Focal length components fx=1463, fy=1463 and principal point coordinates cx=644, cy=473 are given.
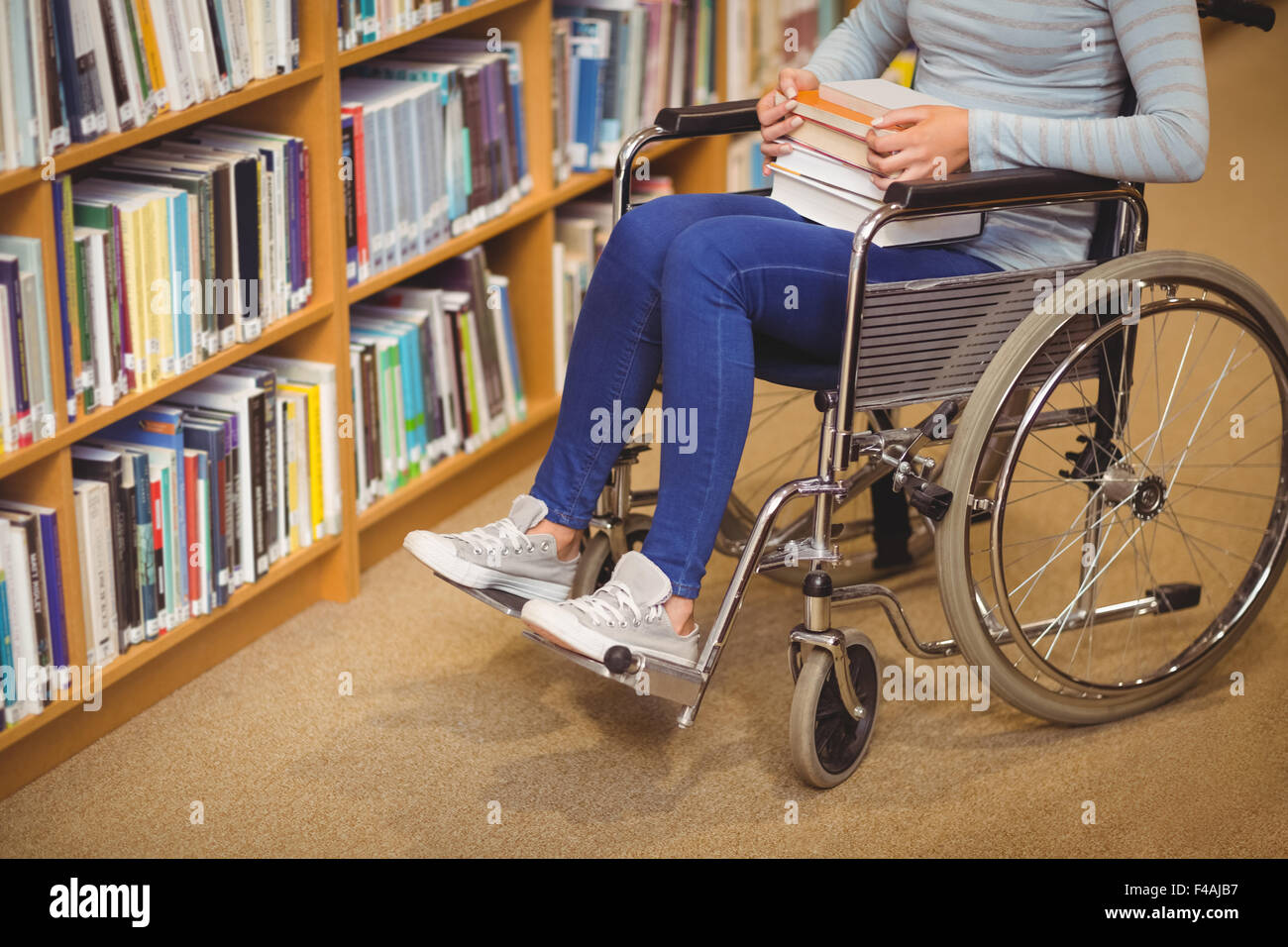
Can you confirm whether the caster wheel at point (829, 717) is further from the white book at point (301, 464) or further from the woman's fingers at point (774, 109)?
the white book at point (301, 464)

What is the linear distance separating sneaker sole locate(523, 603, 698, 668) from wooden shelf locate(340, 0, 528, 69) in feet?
2.85

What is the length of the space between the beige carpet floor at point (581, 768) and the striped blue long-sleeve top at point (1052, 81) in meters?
0.61

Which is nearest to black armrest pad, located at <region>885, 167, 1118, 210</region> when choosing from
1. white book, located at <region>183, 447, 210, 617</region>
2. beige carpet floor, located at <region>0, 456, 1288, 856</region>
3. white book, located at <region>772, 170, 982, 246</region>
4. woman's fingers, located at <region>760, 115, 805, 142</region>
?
white book, located at <region>772, 170, 982, 246</region>

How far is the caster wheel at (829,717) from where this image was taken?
1.61 m

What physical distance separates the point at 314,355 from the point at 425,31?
492mm

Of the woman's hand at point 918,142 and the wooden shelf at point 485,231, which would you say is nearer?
the woman's hand at point 918,142

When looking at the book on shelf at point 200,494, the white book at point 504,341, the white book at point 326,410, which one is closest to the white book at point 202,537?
the book on shelf at point 200,494

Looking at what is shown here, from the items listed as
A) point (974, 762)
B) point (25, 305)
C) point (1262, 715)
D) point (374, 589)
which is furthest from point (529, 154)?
point (1262, 715)

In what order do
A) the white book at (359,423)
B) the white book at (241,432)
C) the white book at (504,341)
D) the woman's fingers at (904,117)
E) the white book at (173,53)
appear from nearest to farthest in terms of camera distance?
the woman's fingers at (904,117), the white book at (173,53), the white book at (241,432), the white book at (359,423), the white book at (504,341)

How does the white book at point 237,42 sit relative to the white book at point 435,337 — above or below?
above

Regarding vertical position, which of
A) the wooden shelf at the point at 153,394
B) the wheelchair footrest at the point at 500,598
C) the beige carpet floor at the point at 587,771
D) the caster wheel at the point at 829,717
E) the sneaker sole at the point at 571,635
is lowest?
the beige carpet floor at the point at 587,771

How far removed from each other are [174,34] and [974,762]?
1259 millimetres

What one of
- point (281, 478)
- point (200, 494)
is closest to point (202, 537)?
point (200, 494)

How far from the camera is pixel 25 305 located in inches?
59.4
